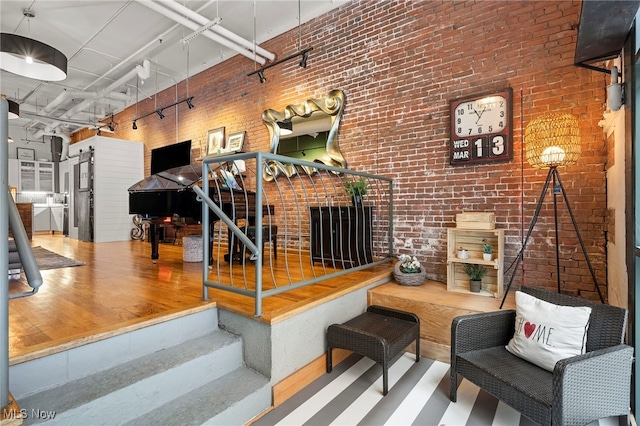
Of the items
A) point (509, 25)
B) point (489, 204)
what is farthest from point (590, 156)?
point (509, 25)

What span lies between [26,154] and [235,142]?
9.59 m

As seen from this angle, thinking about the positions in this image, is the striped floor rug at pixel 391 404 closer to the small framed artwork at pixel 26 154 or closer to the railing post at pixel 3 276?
the railing post at pixel 3 276

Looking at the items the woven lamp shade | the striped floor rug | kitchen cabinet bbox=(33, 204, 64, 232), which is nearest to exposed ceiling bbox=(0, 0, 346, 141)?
the woven lamp shade

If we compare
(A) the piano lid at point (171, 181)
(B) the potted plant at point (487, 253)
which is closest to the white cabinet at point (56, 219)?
(A) the piano lid at point (171, 181)

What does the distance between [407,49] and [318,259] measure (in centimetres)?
292

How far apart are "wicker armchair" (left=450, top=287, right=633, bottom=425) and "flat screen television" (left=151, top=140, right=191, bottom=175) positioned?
6.29 meters

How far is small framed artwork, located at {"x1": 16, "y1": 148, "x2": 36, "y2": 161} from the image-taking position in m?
10.5

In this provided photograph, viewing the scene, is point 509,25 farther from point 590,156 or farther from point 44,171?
point 44,171

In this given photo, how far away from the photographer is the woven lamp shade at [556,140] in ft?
8.55

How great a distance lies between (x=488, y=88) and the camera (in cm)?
343

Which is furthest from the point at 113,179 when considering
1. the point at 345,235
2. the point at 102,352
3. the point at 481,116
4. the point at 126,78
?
the point at 481,116

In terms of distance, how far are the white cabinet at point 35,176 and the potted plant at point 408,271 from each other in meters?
12.7

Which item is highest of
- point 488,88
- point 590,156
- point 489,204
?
point 488,88

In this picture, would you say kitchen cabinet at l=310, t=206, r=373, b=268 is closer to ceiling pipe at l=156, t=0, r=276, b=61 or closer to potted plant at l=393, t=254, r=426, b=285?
potted plant at l=393, t=254, r=426, b=285
